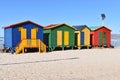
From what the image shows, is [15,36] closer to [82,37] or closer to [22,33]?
[22,33]

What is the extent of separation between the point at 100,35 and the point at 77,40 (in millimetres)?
5117

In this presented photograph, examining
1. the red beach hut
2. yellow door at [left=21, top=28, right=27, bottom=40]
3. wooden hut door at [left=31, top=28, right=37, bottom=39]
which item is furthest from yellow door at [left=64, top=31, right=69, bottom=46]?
the red beach hut

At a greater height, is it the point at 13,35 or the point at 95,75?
the point at 13,35

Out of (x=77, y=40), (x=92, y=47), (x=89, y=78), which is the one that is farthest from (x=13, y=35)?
→ (x=89, y=78)

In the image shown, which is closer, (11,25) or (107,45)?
(11,25)

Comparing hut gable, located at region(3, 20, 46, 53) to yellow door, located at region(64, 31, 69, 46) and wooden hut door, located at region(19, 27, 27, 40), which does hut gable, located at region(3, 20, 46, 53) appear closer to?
wooden hut door, located at region(19, 27, 27, 40)

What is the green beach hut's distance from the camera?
3169 cm

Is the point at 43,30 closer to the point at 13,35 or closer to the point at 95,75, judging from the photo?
the point at 13,35

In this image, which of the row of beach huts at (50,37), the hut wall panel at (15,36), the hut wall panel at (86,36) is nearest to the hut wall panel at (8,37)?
the row of beach huts at (50,37)

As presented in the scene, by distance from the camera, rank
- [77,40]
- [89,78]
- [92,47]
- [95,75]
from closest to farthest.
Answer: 1. [89,78]
2. [95,75]
3. [77,40]
4. [92,47]

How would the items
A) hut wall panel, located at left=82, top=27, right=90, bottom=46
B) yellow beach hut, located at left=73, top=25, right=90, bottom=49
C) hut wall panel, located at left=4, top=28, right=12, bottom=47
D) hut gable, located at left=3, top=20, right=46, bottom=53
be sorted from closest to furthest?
hut gable, located at left=3, top=20, right=46, bottom=53 → hut wall panel, located at left=4, top=28, right=12, bottom=47 → yellow beach hut, located at left=73, top=25, right=90, bottom=49 → hut wall panel, located at left=82, top=27, right=90, bottom=46

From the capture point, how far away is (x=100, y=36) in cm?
3947

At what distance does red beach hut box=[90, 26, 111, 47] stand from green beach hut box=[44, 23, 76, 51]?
5.62 m

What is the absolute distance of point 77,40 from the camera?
118ft
